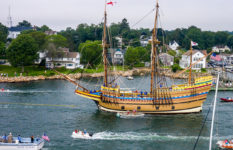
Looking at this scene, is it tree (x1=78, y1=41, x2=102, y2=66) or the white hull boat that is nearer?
the white hull boat

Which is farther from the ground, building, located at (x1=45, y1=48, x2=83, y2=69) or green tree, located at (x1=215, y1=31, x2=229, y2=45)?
green tree, located at (x1=215, y1=31, x2=229, y2=45)

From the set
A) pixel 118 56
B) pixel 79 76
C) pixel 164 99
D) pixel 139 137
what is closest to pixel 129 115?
pixel 164 99

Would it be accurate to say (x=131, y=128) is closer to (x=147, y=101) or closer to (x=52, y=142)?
(x=147, y=101)

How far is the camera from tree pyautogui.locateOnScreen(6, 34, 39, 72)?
102m

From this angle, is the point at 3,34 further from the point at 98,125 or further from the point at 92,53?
the point at 98,125

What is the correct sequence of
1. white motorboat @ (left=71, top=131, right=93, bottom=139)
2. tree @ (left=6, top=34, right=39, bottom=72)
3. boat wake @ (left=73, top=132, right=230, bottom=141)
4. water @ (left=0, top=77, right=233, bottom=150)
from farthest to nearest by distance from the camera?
tree @ (left=6, top=34, right=39, bottom=72) < white motorboat @ (left=71, top=131, right=93, bottom=139) < boat wake @ (left=73, top=132, right=230, bottom=141) < water @ (left=0, top=77, right=233, bottom=150)

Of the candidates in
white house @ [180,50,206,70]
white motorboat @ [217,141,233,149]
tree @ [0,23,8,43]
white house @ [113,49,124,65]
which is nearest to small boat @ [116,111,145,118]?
white motorboat @ [217,141,233,149]

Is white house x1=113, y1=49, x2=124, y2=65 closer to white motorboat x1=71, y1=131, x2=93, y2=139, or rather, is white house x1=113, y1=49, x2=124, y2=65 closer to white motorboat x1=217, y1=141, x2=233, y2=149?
white motorboat x1=71, y1=131, x2=93, y2=139

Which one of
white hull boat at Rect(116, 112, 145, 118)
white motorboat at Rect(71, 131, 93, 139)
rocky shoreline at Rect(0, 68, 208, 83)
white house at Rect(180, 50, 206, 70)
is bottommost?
white motorboat at Rect(71, 131, 93, 139)

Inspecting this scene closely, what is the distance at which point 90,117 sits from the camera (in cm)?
5353

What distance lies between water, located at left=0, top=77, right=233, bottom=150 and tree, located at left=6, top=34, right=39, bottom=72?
35.2m

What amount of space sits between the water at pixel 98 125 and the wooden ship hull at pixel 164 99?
159cm

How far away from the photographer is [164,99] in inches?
2125

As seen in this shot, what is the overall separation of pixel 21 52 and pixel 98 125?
6386 centimetres
